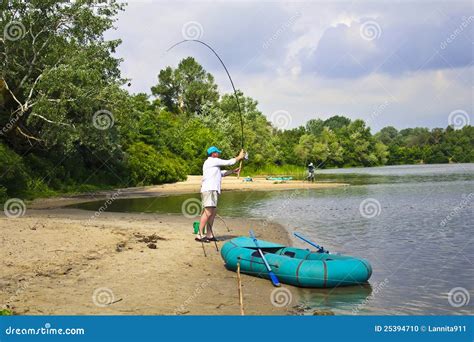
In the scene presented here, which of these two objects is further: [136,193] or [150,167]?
[150,167]

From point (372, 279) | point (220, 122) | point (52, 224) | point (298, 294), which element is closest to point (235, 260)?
point (298, 294)

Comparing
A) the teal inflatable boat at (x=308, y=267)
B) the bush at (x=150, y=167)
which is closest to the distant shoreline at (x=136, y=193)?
the bush at (x=150, y=167)

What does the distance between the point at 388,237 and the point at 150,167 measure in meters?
28.9

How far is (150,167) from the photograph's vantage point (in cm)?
4309

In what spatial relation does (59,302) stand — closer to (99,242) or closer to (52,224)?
(99,242)

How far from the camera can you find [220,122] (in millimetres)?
71625

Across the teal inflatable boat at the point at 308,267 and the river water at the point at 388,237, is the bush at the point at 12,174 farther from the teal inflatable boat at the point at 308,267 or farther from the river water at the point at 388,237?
the teal inflatable boat at the point at 308,267

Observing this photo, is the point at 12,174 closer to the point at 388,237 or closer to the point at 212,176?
the point at 212,176

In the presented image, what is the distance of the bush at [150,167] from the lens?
4172 cm

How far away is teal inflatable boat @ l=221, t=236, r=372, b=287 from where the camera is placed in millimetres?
10062

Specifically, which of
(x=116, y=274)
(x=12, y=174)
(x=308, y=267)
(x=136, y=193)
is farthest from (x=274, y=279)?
(x=136, y=193)

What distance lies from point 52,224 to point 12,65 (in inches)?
577

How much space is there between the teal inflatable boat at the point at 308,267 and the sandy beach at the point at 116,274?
321 millimetres

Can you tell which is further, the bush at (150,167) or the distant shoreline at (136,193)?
the bush at (150,167)
